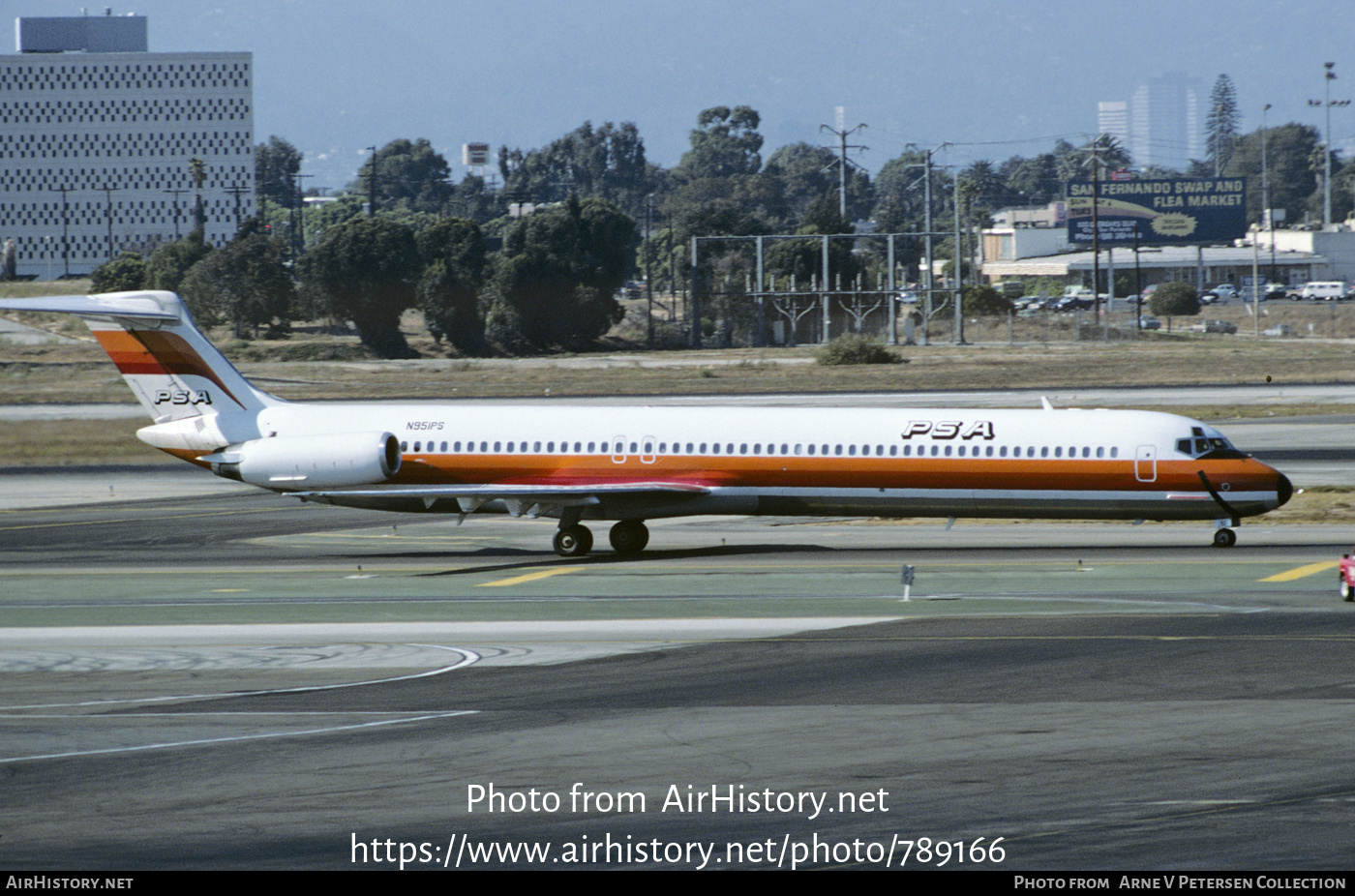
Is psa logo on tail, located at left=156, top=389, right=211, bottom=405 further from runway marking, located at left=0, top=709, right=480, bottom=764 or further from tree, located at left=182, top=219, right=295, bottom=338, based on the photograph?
tree, located at left=182, top=219, right=295, bottom=338

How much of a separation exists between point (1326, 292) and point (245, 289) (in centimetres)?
11686

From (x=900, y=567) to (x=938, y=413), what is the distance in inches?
162

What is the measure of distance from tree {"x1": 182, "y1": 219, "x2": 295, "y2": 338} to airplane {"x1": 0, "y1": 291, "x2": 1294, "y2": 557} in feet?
343

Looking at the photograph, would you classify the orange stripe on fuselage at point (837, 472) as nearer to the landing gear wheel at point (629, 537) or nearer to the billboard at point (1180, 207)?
the landing gear wheel at point (629, 537)

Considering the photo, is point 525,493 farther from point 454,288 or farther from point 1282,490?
point 454,288

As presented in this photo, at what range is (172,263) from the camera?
155m

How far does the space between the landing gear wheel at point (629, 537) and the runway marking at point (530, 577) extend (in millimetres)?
2323

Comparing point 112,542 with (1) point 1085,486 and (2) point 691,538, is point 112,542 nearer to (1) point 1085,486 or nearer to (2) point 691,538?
(2) point 691,538

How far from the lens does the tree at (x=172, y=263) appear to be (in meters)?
153

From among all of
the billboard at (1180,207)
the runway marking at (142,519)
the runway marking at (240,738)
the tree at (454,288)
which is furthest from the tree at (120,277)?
the runway marking at (240,738)

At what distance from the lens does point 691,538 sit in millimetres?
38219

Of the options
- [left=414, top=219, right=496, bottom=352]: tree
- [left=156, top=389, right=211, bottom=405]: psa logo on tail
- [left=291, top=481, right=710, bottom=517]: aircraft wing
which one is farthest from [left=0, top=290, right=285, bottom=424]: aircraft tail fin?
[left=414, top=219, right=496, bottom=352]: tree

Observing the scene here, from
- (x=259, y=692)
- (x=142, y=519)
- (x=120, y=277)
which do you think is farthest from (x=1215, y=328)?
(x=259, y=692)

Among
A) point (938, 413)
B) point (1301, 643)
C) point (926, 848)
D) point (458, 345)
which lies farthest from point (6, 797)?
point (458, 345)
